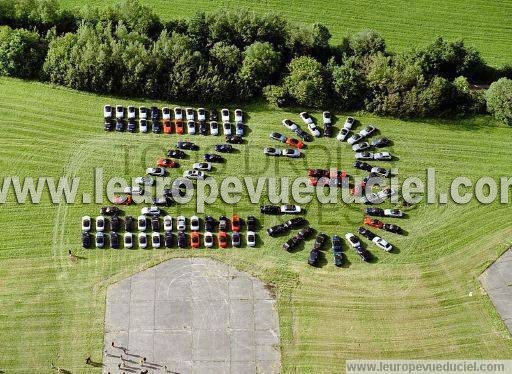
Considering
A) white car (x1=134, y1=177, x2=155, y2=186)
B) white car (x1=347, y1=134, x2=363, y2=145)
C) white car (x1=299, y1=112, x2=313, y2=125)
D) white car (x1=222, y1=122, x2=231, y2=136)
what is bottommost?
white car (x1=134, y1=177, x2=155, y2=186)

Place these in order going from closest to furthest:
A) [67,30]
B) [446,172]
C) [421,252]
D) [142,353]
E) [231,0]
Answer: [142,353] < [421,252] < [446,172] < [67,30] < [231,0]

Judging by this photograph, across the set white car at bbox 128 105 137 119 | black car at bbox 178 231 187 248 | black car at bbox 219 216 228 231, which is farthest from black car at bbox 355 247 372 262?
white car at bbox 128 105 137 119

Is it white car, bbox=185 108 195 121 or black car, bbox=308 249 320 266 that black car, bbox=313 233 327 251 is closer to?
black car, bbox=308 249 320 266

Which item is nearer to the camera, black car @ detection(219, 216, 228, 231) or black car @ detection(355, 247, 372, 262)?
black car @ detection(355, 247, 372, 262)

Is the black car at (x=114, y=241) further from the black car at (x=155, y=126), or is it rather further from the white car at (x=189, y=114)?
the white car at (x=189, y=114)

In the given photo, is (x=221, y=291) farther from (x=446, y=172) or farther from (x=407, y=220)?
(x=446, y=172)

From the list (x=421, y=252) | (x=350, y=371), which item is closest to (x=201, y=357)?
(x=350, y=371)
